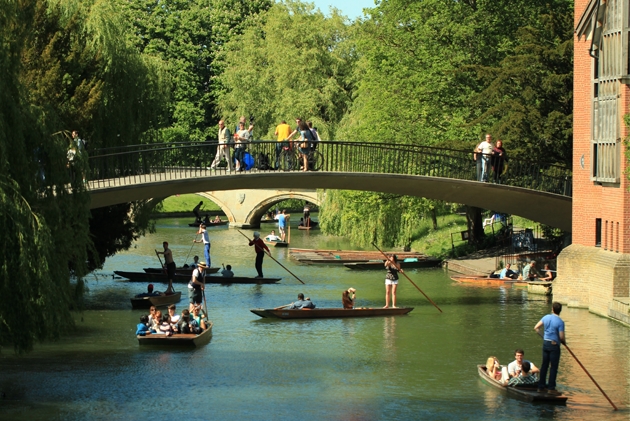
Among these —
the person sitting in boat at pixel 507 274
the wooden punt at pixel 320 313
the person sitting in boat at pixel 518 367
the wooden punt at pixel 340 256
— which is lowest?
the person sitting in boat at pixel 518 367

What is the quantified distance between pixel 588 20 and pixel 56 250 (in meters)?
15.5

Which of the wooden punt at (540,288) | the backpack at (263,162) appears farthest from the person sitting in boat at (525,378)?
the wooden punt at (540,288)

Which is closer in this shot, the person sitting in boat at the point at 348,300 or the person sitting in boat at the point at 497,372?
the person sitting in boat at the point at 497,372

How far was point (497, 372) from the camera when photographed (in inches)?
839

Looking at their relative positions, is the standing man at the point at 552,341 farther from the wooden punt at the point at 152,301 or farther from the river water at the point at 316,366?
the wooden punt at the point at 152,301

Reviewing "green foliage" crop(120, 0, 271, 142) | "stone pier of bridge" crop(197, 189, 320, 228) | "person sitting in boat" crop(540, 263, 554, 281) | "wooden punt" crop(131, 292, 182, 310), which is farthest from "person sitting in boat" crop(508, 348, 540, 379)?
"green foliage" crop(120, 0, 271, 142)

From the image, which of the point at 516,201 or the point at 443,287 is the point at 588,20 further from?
the point at 443,287

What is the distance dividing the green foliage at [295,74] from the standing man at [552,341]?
106 ft

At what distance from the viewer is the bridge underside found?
96.5ft

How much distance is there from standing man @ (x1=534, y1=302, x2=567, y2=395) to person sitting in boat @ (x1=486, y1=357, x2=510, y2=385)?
0.87m

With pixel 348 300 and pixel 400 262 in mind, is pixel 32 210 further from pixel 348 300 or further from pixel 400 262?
pixel 400 262

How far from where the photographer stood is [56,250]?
20859mm

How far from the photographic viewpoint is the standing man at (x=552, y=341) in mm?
19703

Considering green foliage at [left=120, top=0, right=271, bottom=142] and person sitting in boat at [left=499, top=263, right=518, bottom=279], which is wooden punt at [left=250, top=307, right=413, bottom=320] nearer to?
person sitting in boat at [left=499, top=263, right=518, bottom=279]
